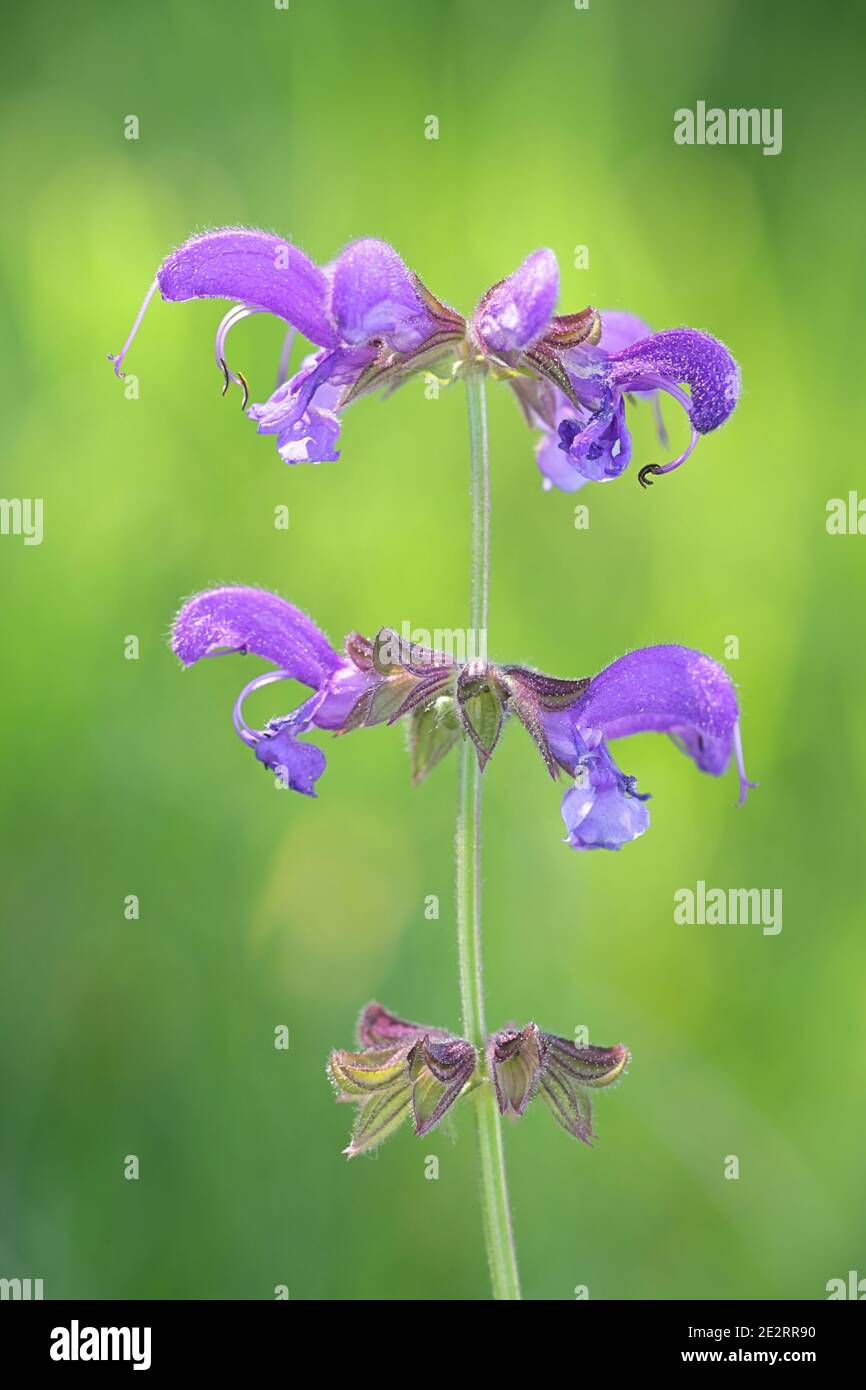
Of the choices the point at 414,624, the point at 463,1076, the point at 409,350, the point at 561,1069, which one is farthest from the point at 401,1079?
the point at 414,624

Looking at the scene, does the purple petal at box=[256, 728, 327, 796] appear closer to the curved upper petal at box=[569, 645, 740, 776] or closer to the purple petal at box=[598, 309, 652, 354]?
the curved upper petal at box=[569, 645, 740, 776]

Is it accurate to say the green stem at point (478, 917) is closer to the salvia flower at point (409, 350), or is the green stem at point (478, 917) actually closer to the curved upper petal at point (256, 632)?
the salvia flower at point (409, 350)

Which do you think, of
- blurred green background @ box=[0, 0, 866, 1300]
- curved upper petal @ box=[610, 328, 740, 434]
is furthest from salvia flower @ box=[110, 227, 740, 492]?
blurred green background @ box=[0, 0, 866, 1300]

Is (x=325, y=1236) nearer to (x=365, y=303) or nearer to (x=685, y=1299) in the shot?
(x=685, y=1299)

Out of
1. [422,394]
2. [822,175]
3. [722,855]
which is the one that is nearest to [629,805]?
[722,855]

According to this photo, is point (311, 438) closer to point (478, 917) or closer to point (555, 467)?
point (555, 467)

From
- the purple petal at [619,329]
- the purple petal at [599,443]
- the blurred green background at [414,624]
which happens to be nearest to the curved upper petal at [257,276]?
the purple petal at [599,443]

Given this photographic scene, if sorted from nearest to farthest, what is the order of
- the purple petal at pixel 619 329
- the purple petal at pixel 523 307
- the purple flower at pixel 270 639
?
1. the purple petal at pixel 523 307
2. the purple flower at pixel 270 639
3. the purple petal at pixel 619 329
